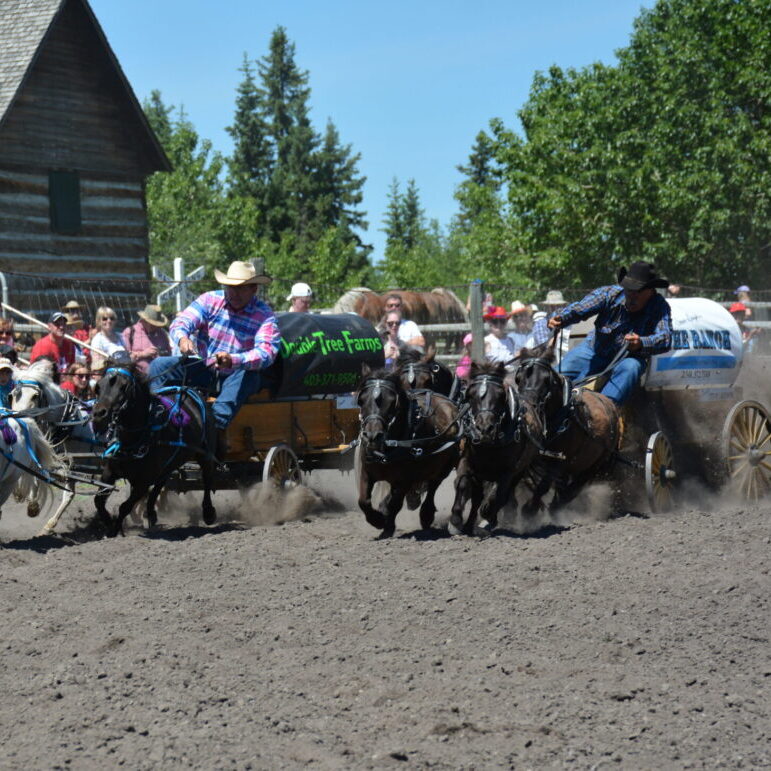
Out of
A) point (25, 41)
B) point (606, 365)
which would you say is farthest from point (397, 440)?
point (25, 41)

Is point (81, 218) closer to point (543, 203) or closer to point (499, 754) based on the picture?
point (543, 203)

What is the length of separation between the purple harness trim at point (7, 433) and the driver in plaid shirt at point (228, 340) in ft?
4.09

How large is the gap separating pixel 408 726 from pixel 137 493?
4.86 metres

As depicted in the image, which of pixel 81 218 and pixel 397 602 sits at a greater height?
pixel 81 218

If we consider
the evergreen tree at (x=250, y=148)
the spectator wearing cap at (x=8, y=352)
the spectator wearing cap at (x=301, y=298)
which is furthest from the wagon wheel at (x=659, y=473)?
the evergreen tree at (x=250, y=148)

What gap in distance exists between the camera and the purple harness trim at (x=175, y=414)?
9.47 meters

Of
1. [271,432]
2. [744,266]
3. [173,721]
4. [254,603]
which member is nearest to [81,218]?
[271,432]

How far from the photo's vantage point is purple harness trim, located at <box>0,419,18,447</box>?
8969 mm

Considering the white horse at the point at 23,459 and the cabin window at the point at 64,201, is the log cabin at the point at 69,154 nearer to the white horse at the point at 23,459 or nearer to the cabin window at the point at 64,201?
the cabin window at the point at 64,201

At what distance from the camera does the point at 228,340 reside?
10.1 m

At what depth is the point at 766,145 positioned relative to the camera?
26.1 m

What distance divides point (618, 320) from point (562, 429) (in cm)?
131

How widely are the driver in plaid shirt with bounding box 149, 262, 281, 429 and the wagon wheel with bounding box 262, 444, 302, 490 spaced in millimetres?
505

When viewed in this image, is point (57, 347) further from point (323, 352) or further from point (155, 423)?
point (155, 423)
